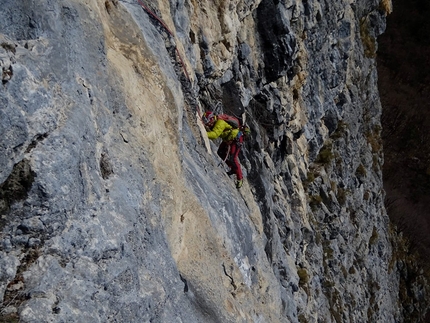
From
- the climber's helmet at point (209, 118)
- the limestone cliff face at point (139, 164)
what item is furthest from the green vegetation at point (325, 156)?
the climber's helmet at point (209, 118)

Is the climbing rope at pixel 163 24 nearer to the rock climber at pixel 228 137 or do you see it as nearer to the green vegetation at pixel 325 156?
the rock climber at pixel 228 137

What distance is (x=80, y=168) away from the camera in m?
4.46

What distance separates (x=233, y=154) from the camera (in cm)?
1066

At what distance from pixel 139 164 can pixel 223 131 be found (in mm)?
5239

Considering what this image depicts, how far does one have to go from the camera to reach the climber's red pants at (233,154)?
10.5 meters

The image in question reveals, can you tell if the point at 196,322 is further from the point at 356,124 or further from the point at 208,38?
the point at 356,124

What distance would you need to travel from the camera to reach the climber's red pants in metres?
10.5

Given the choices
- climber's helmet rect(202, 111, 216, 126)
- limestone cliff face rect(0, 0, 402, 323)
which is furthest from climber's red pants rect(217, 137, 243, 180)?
limestone cliff face rect(0, 0, 402, 323)

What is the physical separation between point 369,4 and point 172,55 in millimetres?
19782

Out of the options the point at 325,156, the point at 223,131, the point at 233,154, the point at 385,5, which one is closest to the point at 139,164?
the point at 223,131

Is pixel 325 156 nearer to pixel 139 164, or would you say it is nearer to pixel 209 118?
pixel 209 118

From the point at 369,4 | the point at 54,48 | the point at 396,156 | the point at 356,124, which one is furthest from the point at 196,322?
the point at 396,156

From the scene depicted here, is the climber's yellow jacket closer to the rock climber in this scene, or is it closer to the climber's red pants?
the rock climber

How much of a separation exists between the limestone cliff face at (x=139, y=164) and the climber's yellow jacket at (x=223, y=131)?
0.75 m
